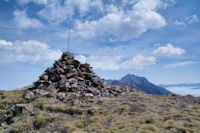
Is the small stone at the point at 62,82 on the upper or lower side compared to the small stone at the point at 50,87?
upper

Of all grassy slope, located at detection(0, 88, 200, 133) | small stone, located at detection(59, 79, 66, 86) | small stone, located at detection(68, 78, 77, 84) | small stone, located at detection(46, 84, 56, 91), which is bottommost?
grassy slope, located at detection(0, 88, 200, 133)

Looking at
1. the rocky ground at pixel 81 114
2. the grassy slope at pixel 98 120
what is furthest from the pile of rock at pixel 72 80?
the grassy slope at pixel 98 120

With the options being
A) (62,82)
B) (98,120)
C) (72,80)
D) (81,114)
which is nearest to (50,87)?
(62,82)

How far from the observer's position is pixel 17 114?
51.9 ft

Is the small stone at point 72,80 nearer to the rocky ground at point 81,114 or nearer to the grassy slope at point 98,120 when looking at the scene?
the rocky ground at point 81,114

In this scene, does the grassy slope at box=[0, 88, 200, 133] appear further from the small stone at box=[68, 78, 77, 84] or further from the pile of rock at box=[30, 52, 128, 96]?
the small stone at box=[68, 78, 77, 84]

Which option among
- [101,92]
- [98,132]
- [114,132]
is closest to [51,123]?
[98,132]

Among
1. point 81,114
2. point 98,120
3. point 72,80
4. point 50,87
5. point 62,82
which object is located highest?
point 72,80

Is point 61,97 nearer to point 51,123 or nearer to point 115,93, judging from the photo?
point 51,123

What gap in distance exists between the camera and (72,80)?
25031 mm

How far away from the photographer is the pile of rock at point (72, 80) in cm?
2349

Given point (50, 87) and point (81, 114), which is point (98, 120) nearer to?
point (81, 114)

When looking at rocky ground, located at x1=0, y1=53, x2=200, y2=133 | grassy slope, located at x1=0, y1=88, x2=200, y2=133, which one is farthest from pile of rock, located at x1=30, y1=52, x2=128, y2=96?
grassy slope, located at x1=0, y1=88, x2=200, y2=133

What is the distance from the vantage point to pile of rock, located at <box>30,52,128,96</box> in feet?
77.1
